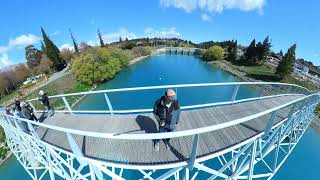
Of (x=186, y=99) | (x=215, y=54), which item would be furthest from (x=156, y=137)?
(x=215, y=54)

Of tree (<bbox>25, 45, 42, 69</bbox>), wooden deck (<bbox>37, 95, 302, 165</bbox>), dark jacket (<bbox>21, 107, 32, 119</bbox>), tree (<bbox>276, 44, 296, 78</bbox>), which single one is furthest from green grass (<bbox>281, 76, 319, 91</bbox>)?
tree (<bbox>25, 45, 42, 69</bbox>)

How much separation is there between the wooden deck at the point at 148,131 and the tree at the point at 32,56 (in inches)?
2396

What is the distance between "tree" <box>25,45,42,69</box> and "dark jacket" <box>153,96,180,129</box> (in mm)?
67076

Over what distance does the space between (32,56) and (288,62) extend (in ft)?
210

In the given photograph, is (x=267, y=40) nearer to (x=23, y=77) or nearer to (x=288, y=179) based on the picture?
(x=288, y=179)

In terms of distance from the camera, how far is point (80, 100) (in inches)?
1516

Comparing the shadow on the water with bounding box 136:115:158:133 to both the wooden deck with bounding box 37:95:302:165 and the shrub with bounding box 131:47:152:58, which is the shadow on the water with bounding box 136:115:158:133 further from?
the shrub with bounding box 131:47:152:58

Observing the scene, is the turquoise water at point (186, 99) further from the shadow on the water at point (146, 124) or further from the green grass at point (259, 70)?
the shadow on the water at point (146, 124)

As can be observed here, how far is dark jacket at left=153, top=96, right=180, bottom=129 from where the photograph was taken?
22.6 feet

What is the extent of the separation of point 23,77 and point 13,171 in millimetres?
41346

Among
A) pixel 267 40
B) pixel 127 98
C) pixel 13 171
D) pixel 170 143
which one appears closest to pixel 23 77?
pixel 127 98

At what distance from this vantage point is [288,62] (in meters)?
47.6

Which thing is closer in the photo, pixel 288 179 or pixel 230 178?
pixel 230 178

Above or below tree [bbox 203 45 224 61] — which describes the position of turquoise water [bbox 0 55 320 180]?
above
